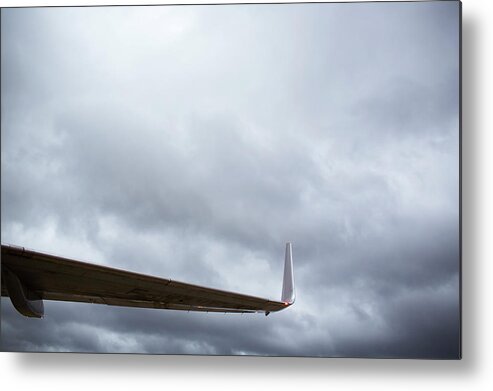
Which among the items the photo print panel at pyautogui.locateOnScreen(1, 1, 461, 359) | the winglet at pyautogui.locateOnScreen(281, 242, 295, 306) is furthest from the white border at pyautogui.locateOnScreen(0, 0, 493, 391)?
the winglet at pyautogui.locateOnScreen(281, 242, 295, 306)

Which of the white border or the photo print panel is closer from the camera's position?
the white border

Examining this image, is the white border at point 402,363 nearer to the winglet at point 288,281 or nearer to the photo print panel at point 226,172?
the photo print panel at point 226,172

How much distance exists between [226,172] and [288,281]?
0.84m

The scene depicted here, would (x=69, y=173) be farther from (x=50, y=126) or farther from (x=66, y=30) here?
(x=66, y=30)

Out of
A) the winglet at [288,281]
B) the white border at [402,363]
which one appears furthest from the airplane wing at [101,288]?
the white border at [402,363]

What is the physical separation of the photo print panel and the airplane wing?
0.05ft

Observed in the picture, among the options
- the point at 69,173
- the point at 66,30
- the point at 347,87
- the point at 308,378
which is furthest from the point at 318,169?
the point at 66,30

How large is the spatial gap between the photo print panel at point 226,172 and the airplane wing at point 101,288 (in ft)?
0.05

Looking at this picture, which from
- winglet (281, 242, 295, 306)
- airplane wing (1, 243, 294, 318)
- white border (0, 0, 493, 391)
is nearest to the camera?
white border (0, 0, 493, 391)

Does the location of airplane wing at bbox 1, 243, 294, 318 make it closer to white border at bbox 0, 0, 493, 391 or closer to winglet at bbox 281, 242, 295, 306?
winglet at bbox 281, 242, 295, 306

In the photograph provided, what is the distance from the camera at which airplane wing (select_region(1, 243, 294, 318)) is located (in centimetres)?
411

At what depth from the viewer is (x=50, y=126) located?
4379 millimetres

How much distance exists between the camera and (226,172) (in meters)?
4.41

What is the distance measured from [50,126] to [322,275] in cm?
207
